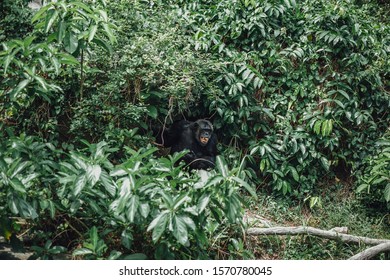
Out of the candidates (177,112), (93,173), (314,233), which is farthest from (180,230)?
(177,112)

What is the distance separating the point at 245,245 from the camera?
20.5ft

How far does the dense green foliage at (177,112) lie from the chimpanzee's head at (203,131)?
37cm

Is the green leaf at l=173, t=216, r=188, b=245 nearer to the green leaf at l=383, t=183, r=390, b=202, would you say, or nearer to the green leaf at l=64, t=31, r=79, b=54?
the green leaf at l=64, t=31, r=79, b=54

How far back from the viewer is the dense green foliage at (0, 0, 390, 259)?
503 centimetres

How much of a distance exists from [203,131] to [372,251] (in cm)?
239


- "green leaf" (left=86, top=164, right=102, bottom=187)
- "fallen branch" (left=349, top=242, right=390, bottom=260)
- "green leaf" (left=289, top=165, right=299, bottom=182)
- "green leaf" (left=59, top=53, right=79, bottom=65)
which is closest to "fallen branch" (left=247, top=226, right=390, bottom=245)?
"fallen branch" (left=349, top=242, right=390, bottom=260)

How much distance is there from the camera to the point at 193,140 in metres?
7.22

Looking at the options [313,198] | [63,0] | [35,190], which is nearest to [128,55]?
[63,0]

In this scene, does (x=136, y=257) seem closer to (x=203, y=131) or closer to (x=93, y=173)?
(x=93, y=173)

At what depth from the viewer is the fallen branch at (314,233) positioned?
20.5 ft

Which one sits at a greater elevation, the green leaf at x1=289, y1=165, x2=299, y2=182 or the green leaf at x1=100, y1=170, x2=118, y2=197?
the green leaf at x1=100, y1=170, x2=118, y2=197

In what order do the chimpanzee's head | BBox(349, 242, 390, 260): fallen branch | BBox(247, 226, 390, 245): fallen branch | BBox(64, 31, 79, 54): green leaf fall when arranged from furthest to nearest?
the chimpanzee's head → BBox(247, 226, 390, 245): fallen branch → BBox(349, 242, 390, 260): fallen branch → BBox(64, 31, 79, 54): green leaf

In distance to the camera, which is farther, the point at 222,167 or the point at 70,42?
the point at 70,42

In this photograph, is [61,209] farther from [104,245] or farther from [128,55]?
[128,55]
